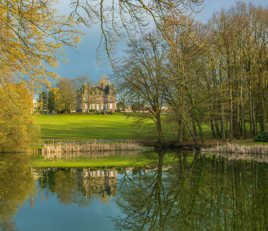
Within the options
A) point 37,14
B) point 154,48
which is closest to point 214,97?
point 154,48

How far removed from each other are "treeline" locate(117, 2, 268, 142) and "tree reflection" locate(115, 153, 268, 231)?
40.8ft

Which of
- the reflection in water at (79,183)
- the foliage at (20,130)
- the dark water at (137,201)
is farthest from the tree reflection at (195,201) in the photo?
the foliage at (20,130)

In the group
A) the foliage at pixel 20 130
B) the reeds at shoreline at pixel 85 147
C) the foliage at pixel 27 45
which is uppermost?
the foliage at pixel 27 45

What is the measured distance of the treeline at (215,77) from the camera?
81.0 feet

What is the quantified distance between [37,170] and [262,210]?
1161 centimetres

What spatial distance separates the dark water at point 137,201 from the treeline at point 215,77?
12166 millimetres

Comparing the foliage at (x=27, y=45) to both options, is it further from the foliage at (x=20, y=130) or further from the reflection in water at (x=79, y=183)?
the foliage at (x=20, y=130)

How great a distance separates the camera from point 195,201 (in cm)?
811

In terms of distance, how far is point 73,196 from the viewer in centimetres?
927

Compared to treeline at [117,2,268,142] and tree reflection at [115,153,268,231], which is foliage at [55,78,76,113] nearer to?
treeline at [117,2,268,142]

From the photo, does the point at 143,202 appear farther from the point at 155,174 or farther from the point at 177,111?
the point at 177,111

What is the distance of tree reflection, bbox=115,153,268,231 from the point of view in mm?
6363

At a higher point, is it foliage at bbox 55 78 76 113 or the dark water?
foliage at bbox 55 78 76 113

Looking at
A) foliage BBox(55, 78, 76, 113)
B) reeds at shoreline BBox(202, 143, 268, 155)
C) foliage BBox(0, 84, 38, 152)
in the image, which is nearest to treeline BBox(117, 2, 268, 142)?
reeds at shoreline BBox(202, 143, 268, 155)
